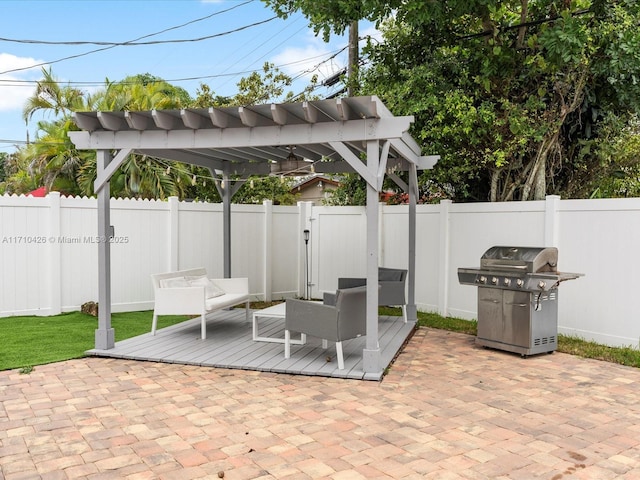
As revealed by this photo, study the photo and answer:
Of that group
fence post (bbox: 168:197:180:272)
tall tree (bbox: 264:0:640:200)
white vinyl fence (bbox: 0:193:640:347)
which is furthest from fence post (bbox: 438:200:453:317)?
fence post (bbox: 168:197:180:272)

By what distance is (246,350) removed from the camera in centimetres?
576

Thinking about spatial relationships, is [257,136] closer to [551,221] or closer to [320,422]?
[320,422]

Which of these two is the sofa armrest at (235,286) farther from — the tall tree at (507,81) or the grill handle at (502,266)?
the tall tree at (507,81)

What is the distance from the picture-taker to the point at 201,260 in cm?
881

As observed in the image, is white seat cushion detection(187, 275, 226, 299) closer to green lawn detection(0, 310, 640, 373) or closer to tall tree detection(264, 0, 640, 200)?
green lawn detection(0, 310, 640, 373)

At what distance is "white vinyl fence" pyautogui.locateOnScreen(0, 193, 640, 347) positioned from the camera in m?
6.05

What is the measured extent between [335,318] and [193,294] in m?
2.09

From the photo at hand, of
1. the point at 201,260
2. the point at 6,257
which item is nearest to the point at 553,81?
the point at 201,260

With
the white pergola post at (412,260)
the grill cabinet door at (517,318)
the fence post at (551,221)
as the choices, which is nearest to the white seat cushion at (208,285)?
the white pergola post at (412,260)

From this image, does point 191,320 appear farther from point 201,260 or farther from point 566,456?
point 566,456

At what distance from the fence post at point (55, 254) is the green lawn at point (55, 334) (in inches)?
9.2

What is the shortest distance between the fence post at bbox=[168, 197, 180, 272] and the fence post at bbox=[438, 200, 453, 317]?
4296 millimetres

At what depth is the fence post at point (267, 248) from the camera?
9.48 m

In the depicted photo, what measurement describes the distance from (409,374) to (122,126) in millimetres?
4046
